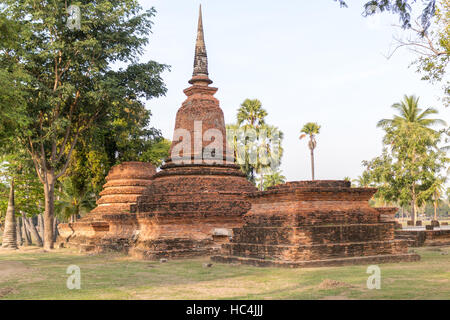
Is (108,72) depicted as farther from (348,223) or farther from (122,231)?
(348,223)

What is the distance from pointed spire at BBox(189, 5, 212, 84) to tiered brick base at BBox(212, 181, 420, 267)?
6769 mm

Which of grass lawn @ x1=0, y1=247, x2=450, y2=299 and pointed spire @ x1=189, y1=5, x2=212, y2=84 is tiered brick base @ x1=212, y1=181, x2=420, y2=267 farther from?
pointed spire @ x1=189, y1=5, x2=212, y2=84

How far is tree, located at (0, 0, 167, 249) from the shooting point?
18.8 metres

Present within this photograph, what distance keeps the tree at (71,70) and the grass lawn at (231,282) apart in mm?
8902

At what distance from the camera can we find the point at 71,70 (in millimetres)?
20062

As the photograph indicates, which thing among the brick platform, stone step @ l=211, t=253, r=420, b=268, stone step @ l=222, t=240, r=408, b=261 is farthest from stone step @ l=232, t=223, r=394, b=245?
the brick platform

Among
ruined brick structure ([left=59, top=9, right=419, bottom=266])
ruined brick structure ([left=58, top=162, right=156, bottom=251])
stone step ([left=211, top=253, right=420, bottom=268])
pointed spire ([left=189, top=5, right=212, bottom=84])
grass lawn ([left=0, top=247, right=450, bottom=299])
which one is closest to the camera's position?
grass lawn ([left=0, top=247, right=450, bottom=299])

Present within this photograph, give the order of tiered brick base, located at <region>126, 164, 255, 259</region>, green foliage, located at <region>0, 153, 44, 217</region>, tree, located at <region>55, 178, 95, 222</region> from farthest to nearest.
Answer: tree, located at <region>55, 178, 95, 222</region> → green foliage, located at <region>0, 153, 44, 217</region> → tiered brick base, located at <region>126, 164, 255, 259</region>

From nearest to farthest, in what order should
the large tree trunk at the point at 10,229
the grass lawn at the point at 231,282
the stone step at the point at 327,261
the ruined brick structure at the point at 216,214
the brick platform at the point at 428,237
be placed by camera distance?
the grass lawn at the point at 231,282
the stone step at the point at 327,261
the ruined brick structure at the point at 216,214
the brick platform at the point at 428,237
the large tree trunk at the point at 10,229

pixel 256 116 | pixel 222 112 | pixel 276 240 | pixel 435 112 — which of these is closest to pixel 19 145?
pixel 222 112

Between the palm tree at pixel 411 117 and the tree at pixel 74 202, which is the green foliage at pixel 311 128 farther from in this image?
the tree at pixel 74 202

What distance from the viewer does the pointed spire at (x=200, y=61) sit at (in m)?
17.7

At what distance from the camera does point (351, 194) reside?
1182 centimetres

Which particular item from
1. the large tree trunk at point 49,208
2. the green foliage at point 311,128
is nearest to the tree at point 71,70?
the large tree trunk at point 49,208
